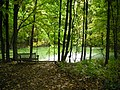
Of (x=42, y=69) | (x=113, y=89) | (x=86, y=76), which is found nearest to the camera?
(x=113, y=89)

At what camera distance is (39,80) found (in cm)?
1070

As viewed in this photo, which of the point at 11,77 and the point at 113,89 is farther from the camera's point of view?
the point at 11,77

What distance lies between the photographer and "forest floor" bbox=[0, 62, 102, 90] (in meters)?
9.81

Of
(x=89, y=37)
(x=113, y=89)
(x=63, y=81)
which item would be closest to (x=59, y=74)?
(x=63, y=81)

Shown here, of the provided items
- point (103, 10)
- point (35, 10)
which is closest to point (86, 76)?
point (35, 10)

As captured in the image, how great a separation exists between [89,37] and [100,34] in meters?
1.67

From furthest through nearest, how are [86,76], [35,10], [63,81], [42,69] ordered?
[35,10] → [42,69] → [86,76] → [63,81]

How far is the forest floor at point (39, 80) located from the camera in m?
9.81

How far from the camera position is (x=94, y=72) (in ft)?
39.5

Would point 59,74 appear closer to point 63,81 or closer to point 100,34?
point 63,81

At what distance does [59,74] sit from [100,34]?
1681 centimetres

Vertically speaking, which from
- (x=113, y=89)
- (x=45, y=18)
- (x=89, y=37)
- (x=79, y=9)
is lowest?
(x=113, y=89)

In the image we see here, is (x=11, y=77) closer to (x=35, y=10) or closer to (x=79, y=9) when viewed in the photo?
(x=35, y=10)

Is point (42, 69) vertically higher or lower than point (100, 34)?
lower
